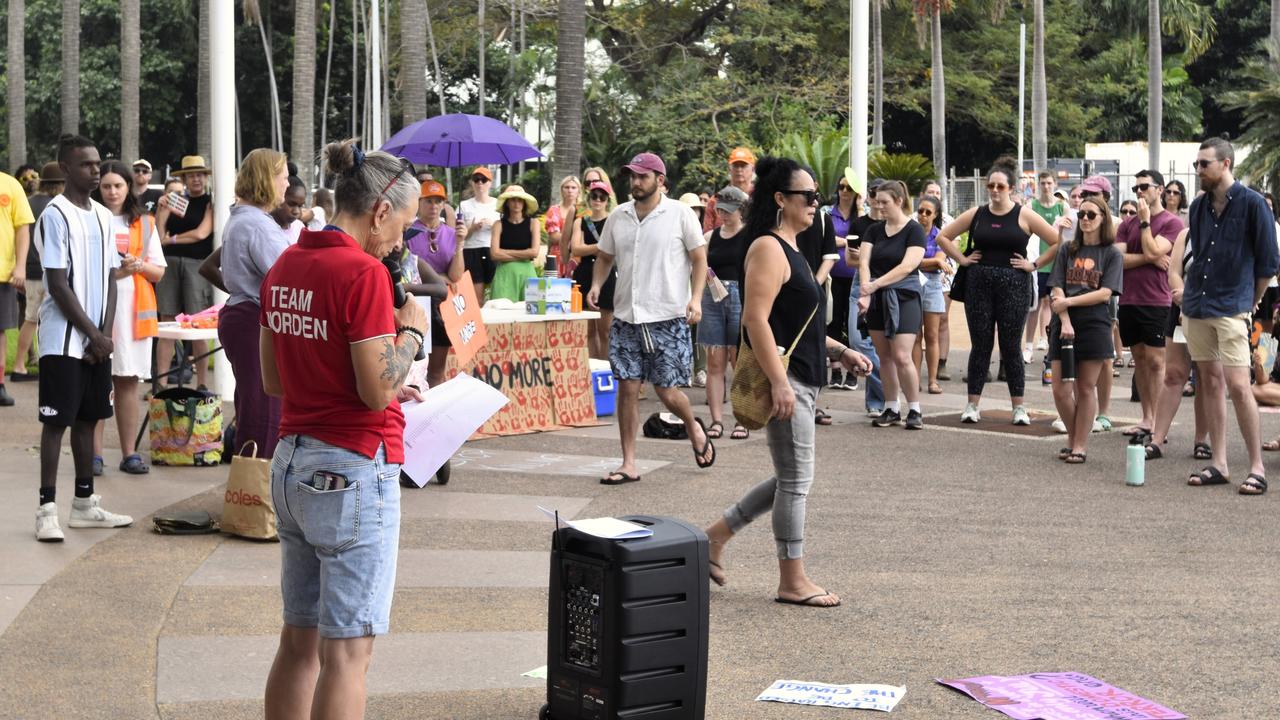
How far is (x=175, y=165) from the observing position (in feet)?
201

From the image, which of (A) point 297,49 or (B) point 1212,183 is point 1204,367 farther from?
(A) point 297,49

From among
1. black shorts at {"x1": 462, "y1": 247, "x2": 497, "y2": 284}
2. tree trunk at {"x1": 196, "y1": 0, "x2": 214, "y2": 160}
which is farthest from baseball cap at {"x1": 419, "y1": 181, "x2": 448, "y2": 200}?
tree trunk at {"x1": 196, "y1": 0, "x2": 214, "y2": 160}

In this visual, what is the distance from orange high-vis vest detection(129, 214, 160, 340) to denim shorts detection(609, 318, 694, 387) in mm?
3291

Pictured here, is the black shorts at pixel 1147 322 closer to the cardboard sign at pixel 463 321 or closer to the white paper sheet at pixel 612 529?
the cardboard sign at pixel 463 321

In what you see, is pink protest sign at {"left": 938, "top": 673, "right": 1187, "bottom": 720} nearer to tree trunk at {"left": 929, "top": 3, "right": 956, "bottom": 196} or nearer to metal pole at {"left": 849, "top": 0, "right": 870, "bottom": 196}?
metal pole at {"left": 849, "top": 0, "right": 870, "bottom": 196}

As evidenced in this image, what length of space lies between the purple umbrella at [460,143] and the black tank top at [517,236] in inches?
63.1

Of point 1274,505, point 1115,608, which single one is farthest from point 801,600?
point 1274,505

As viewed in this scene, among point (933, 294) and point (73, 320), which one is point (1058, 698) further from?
point (933, 294)

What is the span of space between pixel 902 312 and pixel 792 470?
623cm

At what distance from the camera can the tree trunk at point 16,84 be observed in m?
35.9

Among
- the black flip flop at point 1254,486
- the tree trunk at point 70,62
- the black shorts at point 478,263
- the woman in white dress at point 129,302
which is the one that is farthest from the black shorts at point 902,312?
the tree trunk at point 70,62

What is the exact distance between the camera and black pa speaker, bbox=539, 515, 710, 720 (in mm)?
5117

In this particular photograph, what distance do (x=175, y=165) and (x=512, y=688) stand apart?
59.0 metres

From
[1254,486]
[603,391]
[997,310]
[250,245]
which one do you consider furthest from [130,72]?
[1254,486]
